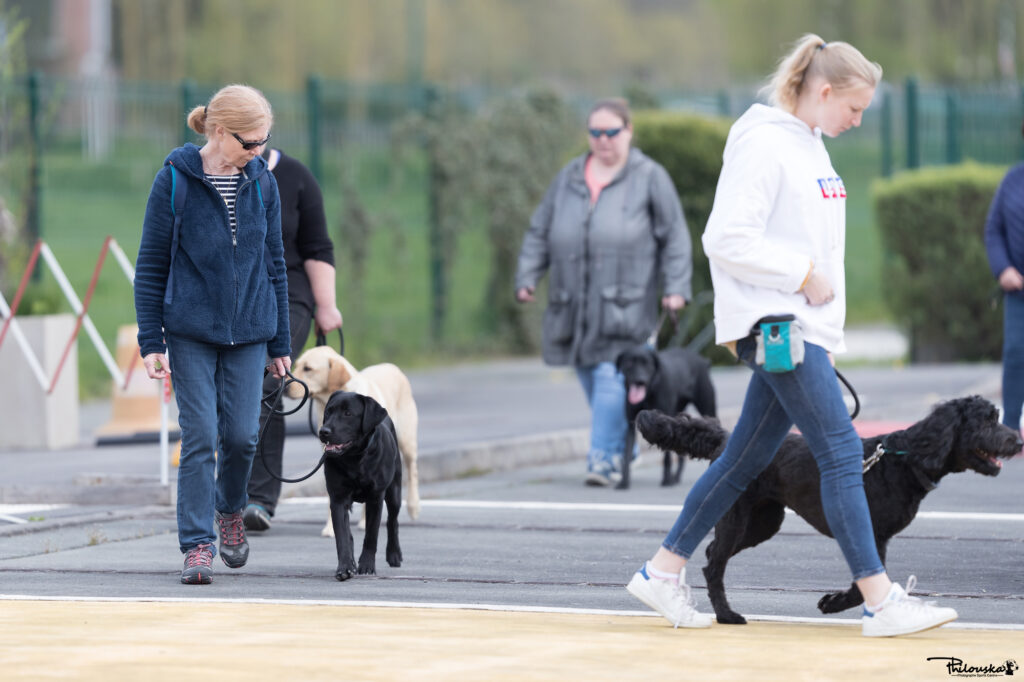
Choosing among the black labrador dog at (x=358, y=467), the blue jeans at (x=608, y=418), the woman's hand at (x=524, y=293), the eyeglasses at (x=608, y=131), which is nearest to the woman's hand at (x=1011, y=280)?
the blue jeans at (x=608, y=418)

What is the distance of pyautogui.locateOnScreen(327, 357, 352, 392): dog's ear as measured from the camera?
783 centimetres

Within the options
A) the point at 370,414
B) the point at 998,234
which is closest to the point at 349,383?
the point at 370,414

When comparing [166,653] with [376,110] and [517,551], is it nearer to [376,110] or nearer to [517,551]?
[517,551]

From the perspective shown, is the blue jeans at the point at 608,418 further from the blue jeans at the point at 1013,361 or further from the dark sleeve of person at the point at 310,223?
the dark sleeve of person at the point at 310,223

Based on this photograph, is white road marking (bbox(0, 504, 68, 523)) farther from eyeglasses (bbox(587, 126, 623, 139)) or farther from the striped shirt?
eyeglasses (bbox(587, 126, 623, 139))

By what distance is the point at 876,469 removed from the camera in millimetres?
5559

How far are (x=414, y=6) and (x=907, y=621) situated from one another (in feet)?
101

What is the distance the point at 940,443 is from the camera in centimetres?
543

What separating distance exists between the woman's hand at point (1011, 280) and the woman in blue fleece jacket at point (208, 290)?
15.7ft

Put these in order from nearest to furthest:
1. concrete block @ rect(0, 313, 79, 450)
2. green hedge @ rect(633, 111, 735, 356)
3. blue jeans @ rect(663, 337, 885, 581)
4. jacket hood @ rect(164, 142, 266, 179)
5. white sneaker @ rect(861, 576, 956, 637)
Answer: white sneaker @ rect(861, 576, 956, 637), blue jeans @ rect(663, 337, 885, 581), jacket hood @ rect(164, 142, 266, 179), concrete block @ rect(0, 313, 79, 450), green hedge @ rect(633, 111, 735, 356)

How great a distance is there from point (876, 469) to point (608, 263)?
450 centimetres

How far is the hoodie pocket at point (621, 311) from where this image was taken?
32.5 feet

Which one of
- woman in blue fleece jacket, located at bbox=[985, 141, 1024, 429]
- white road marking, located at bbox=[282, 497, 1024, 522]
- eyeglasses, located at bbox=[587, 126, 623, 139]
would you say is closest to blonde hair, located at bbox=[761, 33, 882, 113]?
white road marking, located at bbox=[282, 497, 1024, 522]

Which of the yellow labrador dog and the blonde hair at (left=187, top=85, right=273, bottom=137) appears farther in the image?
the yellow labrador dog
